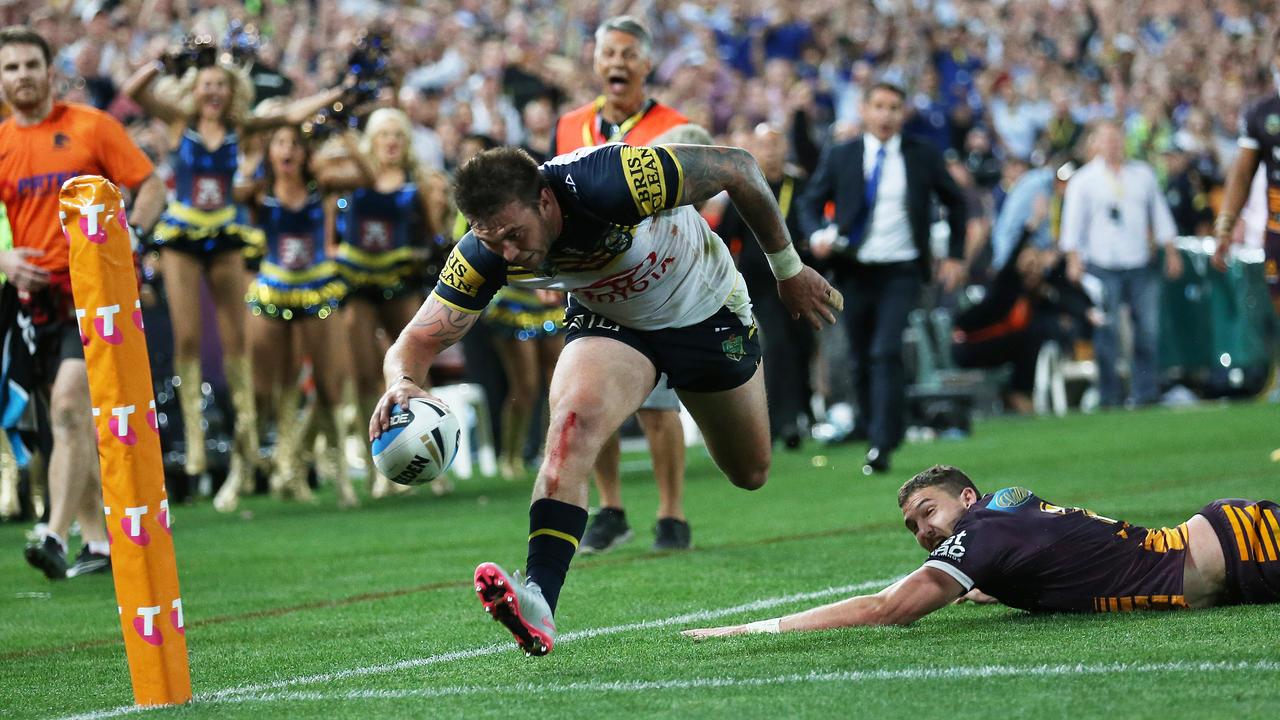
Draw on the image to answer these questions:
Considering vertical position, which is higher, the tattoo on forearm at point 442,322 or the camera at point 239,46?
the camera at point 239,46

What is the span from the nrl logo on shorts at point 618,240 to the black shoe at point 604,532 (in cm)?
335

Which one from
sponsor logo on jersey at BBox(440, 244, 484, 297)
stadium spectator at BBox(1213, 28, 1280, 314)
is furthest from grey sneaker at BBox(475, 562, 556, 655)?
stadium spectator at BBox(1213, 28, 1280, 314)

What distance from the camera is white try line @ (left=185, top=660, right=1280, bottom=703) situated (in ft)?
16.0

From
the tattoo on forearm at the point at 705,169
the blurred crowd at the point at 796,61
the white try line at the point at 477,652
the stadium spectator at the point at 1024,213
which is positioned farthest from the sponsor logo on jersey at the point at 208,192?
the stadium spectator at the point at 1024,213

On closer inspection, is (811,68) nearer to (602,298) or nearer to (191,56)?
(191,56)

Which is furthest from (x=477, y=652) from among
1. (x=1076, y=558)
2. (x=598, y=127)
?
(x=598, y=127)

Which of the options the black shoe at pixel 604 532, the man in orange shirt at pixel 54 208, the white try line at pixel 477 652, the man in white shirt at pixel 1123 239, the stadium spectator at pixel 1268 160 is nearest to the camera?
the white try line at pixel 477 652

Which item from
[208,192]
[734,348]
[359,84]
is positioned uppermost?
[359,84]

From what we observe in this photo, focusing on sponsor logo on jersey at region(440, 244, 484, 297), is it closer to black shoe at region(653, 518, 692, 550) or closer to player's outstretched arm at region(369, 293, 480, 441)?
player's outstretched arm at region(369, 293, 480, 441)

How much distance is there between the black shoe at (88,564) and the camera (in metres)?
8.87

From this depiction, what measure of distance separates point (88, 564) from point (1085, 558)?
206 inches

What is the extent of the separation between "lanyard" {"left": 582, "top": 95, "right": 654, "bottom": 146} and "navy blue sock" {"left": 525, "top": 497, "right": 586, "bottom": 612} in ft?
12.6

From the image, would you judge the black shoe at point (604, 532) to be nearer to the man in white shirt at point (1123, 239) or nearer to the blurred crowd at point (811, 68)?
the blurred crowd at point (811, 68)

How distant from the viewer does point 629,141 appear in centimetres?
896
